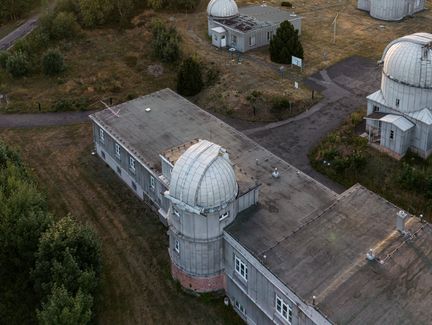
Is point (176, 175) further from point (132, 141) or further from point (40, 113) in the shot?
point (40, 113)

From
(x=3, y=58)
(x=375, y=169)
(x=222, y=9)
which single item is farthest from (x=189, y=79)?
(x=3, y=58)

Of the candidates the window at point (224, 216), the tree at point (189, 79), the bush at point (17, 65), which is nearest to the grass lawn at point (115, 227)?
the window at point (224, 216)

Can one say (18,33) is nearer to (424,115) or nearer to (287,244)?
(424,115)

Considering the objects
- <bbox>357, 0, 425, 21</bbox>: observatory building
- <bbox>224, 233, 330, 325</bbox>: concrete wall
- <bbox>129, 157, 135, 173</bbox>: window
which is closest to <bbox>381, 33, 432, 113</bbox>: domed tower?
<bbox>224, 233, 330, 325</bbox>: concrete wall

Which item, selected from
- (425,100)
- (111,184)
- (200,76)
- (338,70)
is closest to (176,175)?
(111,184)

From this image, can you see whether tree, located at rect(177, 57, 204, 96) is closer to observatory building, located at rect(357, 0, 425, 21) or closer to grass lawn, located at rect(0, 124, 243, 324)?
grass lawn, located at rect(0, 124, 243, 324)

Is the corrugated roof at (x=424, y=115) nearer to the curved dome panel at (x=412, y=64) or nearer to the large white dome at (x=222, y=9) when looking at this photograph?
the curved dome panel at (x=412, y=64)
